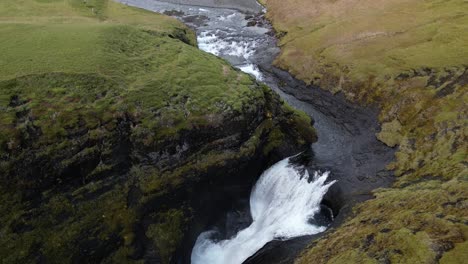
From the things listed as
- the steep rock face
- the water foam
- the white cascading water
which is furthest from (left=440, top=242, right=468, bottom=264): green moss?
the water foam

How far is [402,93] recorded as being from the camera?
3825 cm

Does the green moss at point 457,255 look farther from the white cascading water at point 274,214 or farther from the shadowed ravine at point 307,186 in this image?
the white cascading water at point 274,214

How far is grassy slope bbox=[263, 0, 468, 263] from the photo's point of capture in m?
20.4

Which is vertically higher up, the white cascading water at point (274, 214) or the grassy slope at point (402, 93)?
the grassy slope at point (402, 93)

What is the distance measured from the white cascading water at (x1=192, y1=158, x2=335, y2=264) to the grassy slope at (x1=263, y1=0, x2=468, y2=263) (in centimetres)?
343

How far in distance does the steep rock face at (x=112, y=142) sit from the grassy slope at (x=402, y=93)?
8.70m

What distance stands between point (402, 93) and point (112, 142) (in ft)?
88.2

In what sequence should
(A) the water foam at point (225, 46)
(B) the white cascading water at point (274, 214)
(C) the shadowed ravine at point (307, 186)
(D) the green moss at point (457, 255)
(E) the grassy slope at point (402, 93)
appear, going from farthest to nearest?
(A) the water foam at point (225, 46) < (B) the white cascading water at point (274, 214) < (C) the shadowed ravine at point (307, 186) < (E) the grassy slope at point (402, 93) < (D) the green moss at point (457, 255)

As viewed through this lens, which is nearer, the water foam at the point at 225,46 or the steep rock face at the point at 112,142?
the steep rock face at the point at 112,142

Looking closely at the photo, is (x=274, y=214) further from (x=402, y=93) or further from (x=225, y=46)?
(x=225, y=46)

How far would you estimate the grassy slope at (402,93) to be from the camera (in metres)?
20.4

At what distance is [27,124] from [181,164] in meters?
9.11

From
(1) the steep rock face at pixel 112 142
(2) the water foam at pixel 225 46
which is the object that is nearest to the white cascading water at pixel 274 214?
(1) the steep rock face at pixel 112 142

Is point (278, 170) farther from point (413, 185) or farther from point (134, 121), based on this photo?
point (134, 121)
